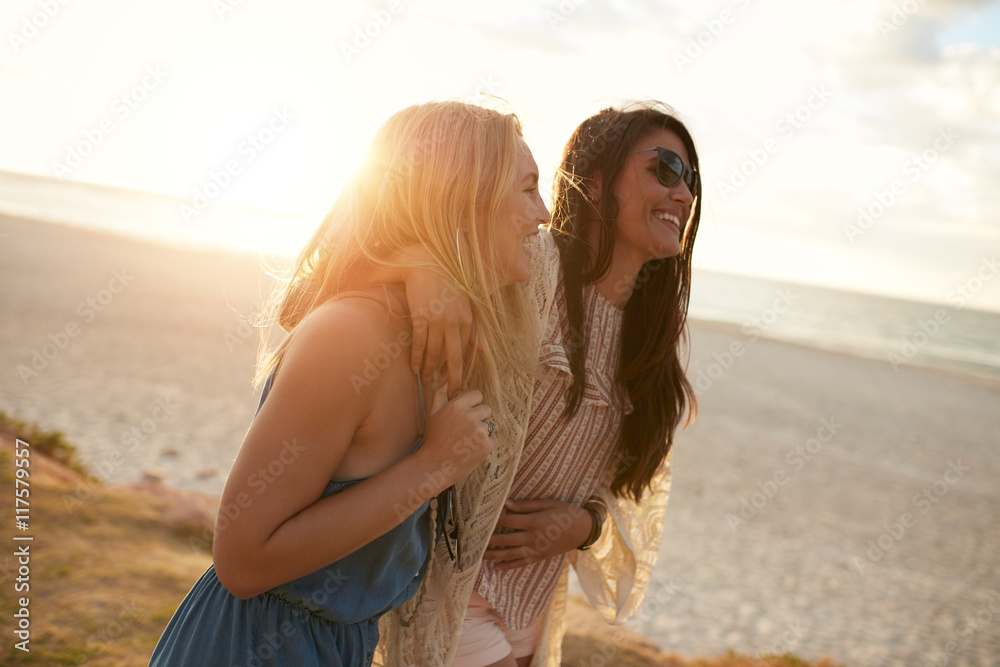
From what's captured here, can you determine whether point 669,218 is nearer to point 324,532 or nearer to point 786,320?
point 324,532

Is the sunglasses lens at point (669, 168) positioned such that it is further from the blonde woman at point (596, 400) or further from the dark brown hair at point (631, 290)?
the dark brown hair at point (631, 290)

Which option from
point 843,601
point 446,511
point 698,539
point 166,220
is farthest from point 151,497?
point 166,220

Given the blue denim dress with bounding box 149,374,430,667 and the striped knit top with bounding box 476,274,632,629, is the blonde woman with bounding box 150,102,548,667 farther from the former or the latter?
the striped knit top with bounding box 476,274,632,629

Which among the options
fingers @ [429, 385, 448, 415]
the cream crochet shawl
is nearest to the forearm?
Result: fingers @ [429, 385, 448, 415]

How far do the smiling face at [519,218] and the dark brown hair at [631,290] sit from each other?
1.84 feet

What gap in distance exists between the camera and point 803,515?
843 cm

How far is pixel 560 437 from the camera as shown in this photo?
2.26m

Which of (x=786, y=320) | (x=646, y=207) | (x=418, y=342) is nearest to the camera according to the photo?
(x=418, y=342)

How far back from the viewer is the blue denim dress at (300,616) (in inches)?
58.7

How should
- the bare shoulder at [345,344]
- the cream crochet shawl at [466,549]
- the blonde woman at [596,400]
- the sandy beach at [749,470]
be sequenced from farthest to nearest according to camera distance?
the sandy beach at [749,470], the blonde woman at [596,400], the cream crochet shawl at [466,549], the bare shoulder at [345,344]

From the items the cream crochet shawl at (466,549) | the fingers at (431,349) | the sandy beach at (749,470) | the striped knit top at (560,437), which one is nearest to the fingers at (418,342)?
the fingers at (431,349)

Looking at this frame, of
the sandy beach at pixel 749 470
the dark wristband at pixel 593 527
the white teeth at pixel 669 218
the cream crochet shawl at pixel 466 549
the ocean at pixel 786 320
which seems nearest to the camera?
the cream crochet shawl at pixel 466 549

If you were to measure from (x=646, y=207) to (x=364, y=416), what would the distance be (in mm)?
1414

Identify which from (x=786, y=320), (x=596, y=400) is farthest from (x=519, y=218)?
(x=786, y=320)
